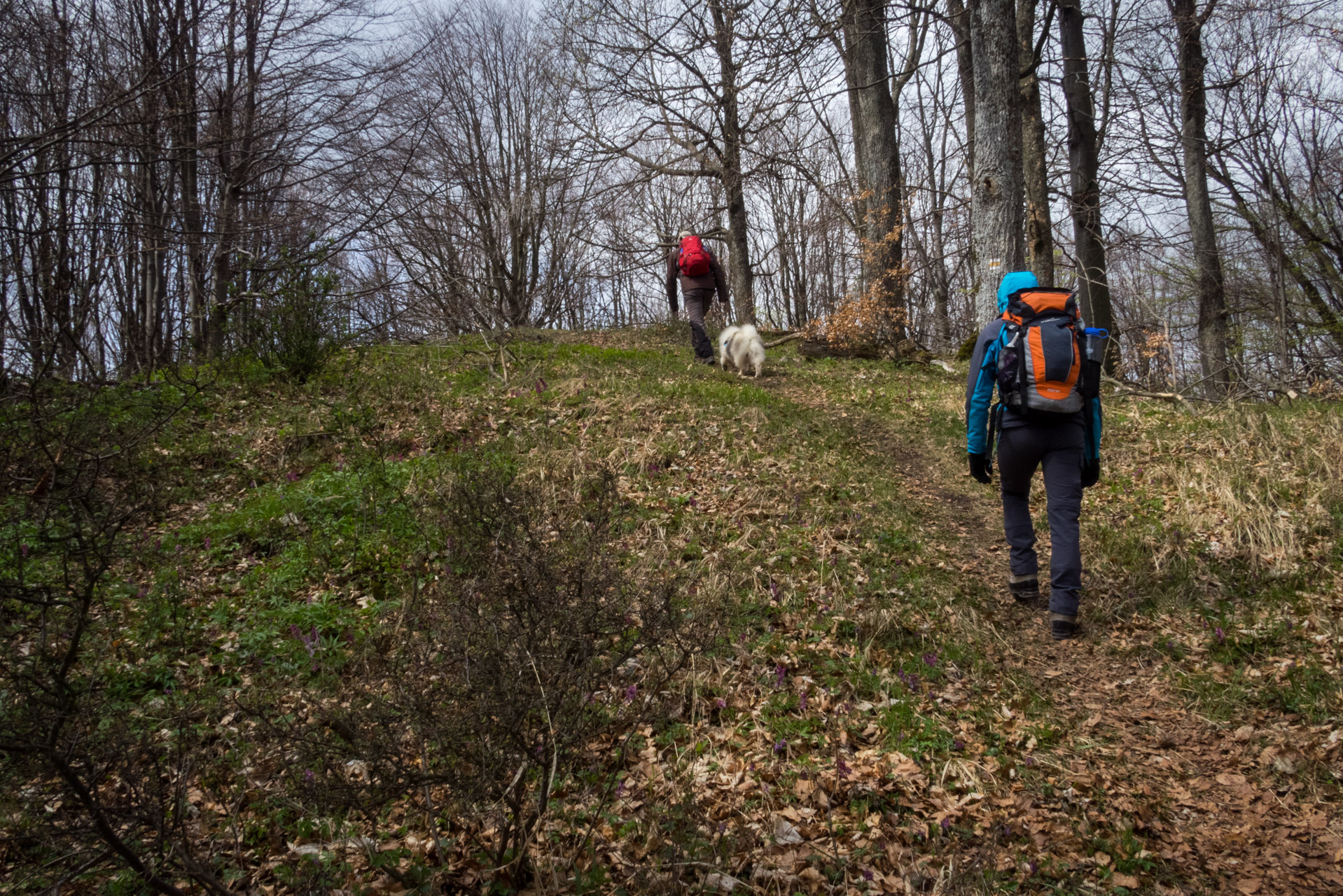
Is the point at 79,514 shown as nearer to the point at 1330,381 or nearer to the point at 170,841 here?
the point at 170,841

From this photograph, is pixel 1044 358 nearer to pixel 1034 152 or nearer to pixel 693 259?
pixel 693 259

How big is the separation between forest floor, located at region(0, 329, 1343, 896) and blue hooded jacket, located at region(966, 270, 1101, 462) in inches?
43.1

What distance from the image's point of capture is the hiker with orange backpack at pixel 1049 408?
14.8ft

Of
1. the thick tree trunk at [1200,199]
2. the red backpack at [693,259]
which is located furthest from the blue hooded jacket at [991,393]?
the thick tree trunk at [1200,199]

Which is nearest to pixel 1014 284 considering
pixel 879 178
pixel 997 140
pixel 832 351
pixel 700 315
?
pixel 997 140

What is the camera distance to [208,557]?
561cm

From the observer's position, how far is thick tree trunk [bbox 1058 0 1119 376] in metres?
12.8

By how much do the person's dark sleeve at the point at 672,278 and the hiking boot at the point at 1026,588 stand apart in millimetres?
8039

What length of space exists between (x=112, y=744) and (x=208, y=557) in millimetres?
3498

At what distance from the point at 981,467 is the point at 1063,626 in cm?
119

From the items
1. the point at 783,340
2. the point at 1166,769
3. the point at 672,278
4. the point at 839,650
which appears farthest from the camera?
the point at 783,340

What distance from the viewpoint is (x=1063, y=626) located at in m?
4.62

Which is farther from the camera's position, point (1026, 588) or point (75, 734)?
point (1026, 588)

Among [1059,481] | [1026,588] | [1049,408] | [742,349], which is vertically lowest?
[1026,588]
